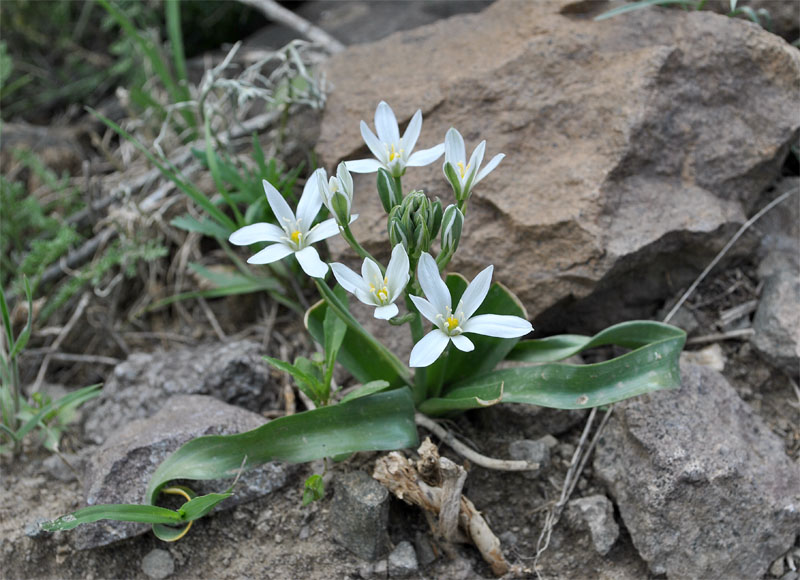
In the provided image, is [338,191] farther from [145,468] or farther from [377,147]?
[145,468]

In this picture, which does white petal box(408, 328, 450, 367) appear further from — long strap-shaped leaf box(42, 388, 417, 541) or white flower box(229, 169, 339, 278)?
long strap-shaped leaf box(42, 388, 417, 541)

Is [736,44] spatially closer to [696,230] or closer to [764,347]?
[696,230]


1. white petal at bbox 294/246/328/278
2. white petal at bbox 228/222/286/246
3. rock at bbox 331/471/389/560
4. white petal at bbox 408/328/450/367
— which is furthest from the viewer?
rock at bbox 331/471/389/560

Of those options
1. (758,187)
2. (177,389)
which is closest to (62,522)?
(177,389)

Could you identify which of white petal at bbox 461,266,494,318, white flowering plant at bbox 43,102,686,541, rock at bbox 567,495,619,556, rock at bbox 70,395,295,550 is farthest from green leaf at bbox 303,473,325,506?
rock at bbox 567,495,619,556

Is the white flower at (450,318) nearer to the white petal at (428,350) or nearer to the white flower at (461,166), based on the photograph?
the white petal at (428,350)

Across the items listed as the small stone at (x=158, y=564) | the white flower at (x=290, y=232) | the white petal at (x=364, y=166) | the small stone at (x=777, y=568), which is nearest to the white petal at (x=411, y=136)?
the white petal at (x=364, y=166)
